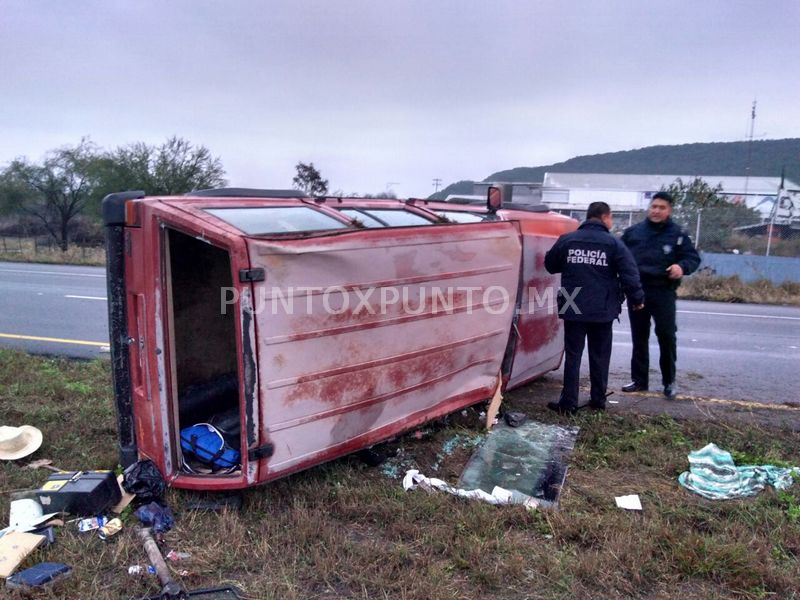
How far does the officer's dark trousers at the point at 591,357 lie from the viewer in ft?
16.2

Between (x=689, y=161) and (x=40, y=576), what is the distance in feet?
254

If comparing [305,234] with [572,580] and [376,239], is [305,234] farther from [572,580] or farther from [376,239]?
[572,580]

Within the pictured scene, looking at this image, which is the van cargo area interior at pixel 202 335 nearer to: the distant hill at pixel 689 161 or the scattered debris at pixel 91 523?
the scattered debris at pixel 91 523

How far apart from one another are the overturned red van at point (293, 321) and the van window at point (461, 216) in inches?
2.5

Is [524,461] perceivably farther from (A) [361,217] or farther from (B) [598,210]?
(B) [598,210]

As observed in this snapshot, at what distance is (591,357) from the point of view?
5047 mm

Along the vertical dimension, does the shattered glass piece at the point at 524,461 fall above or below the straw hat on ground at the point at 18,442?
below

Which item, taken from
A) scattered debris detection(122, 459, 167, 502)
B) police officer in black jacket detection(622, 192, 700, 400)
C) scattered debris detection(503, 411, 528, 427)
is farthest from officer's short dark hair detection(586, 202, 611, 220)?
scattered debris detection(122, 459, 167, 502)

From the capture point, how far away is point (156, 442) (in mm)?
3262

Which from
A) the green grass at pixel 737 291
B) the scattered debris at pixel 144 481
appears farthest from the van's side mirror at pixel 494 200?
the green grass at pixel 737 291

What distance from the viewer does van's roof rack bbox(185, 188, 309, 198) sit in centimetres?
366

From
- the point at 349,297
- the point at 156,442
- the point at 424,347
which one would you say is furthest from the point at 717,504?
the point at 156,442

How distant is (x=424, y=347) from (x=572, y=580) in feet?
5.30

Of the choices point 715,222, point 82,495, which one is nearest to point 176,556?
point 82,495
